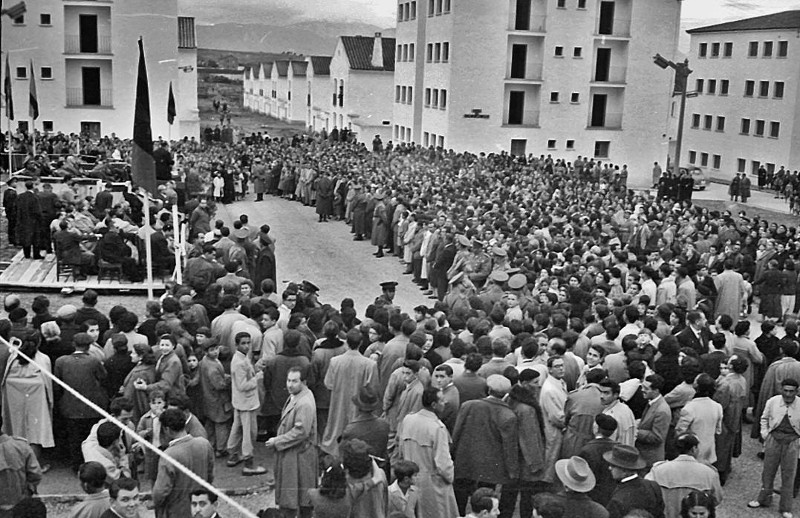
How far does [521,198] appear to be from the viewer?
23.7 meters

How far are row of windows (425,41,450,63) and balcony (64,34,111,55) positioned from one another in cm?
1695

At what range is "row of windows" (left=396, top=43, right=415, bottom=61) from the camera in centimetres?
4939

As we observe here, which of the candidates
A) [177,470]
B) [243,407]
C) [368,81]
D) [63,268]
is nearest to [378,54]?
[368,81]

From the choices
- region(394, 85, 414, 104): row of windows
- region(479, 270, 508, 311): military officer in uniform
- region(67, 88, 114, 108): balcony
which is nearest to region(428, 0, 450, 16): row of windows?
region(394, 85, 414, 104): row of windows

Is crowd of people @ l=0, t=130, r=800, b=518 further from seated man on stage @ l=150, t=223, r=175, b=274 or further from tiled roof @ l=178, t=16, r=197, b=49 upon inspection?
tiled roof @ l=178, t=16, r=197, b=49

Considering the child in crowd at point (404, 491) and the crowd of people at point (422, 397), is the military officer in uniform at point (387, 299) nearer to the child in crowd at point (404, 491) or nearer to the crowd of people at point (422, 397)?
the crowd of people at point (422, 397)

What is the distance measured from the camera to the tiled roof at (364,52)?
199ft

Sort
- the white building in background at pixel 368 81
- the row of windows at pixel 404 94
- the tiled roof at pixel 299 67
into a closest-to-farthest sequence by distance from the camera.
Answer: the row of windows at pixel 404 94, the white building in background at pixel 368 81, the tiled roof at pixel 299 67

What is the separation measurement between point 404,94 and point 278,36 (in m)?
61.8

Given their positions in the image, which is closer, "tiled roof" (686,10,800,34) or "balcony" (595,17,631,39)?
"tiled roof" (686,10,800,34)

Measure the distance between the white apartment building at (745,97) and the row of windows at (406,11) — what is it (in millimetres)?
18414

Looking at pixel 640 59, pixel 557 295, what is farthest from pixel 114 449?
pixel 640 59

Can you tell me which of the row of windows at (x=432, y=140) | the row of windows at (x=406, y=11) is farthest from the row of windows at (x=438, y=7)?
the row of windows at (x=432, y=140)

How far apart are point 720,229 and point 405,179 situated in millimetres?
11030
